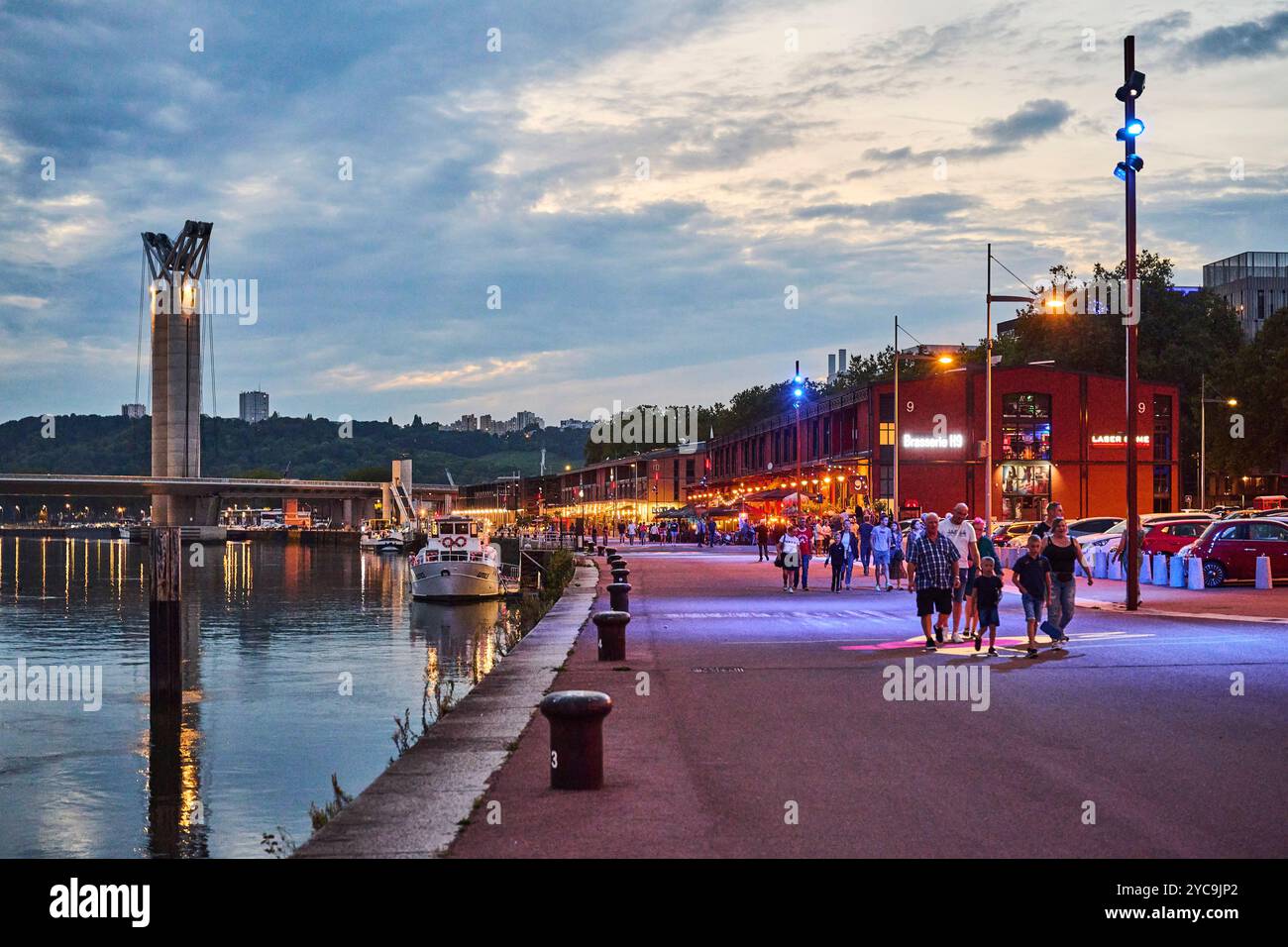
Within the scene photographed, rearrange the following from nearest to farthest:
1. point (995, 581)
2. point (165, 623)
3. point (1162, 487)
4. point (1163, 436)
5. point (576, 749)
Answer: point (576, 749) → point (995, 581) → point (165, 623) → point (1163, 436) → point (1162, 487)

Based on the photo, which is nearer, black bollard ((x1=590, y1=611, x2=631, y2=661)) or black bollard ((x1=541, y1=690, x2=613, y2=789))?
black bollard ((x1=541, y1=690, x2=613, y2=789))

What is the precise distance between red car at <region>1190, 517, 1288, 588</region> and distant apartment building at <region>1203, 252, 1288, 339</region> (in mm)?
147506

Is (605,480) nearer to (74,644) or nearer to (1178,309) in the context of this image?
(1178,309)

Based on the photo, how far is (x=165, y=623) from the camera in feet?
87.5

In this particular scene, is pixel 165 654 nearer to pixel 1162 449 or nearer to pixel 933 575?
pixel 933 575

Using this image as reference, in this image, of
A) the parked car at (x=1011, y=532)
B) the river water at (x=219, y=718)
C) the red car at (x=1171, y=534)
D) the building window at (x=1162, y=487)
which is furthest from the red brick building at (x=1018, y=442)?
the red car at (x=1171, y=534)

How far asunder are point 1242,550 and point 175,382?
14694cm

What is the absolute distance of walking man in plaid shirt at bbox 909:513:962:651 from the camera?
795 inches

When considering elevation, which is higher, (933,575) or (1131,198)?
(1131,198)

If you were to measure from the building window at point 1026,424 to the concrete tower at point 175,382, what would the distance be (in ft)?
374

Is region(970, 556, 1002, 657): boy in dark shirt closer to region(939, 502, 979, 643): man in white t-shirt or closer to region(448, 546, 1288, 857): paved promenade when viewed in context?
region(448, 546, 1288, 857): paved promenade

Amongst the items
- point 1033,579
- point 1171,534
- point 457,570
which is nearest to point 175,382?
point 457,570

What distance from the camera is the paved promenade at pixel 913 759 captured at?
8.50 m

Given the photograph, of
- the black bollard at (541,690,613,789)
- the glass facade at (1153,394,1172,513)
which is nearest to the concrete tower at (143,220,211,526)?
the glass facade at (1153,394,1172,513)
